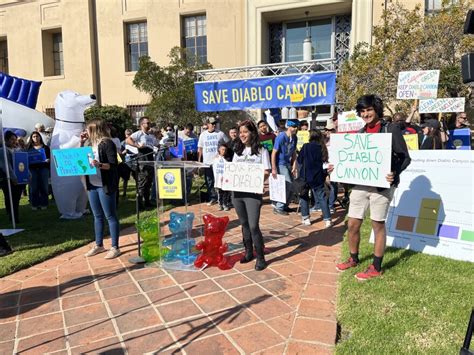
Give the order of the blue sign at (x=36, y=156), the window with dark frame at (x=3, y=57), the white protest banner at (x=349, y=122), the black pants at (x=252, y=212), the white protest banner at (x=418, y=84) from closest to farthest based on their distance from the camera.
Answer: the black pants at (x=252, y=212), the white protest banner at (x=418, y=84), the blue sign at (x=36, y=156), the white protest banner at (x=349, y=122), the window with dark frame at (x=3, y=57)

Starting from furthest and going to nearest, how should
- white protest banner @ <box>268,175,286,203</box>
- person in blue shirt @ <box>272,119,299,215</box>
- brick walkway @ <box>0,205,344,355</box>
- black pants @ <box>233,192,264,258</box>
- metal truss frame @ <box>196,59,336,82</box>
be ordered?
metal truss frame @ <box>196,59,336,82</box>, person in blue shirt @ <box>272,119,299,215</box>, white protest banner @ <box>268,175,286,203</box>, black pants @ <box>233,192,264,258</box>, brick walkway @ <box>0,205,344,355</box>

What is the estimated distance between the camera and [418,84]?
8148 millimetres

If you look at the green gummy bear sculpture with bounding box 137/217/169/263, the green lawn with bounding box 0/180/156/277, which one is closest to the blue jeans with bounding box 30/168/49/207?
the green lawn with bounding box 0/180/156/277

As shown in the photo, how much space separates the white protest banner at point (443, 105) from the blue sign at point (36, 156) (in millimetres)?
9011

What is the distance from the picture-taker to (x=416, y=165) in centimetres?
548

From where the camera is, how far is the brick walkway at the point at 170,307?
127 inches

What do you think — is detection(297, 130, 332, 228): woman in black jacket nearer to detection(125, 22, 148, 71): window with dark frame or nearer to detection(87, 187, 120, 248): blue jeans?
detection(87, 187, 120, 248): blue jeans

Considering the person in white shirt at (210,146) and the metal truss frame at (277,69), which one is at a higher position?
the metal truss frame at (277,69)

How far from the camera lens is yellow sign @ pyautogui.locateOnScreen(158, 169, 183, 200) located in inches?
191

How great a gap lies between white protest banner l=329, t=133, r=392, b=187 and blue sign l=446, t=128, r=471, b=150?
710 centimetres

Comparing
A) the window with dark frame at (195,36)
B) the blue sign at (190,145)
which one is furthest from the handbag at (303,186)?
the window with dark frame at (195,36)

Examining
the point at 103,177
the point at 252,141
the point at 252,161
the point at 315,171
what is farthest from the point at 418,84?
the point at 103,177

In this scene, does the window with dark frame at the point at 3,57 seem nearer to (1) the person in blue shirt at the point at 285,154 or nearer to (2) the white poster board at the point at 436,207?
(1) the person in blue shirt at the point at 285,154

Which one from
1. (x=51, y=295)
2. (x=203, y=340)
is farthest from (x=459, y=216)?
(x=51, y=295)
